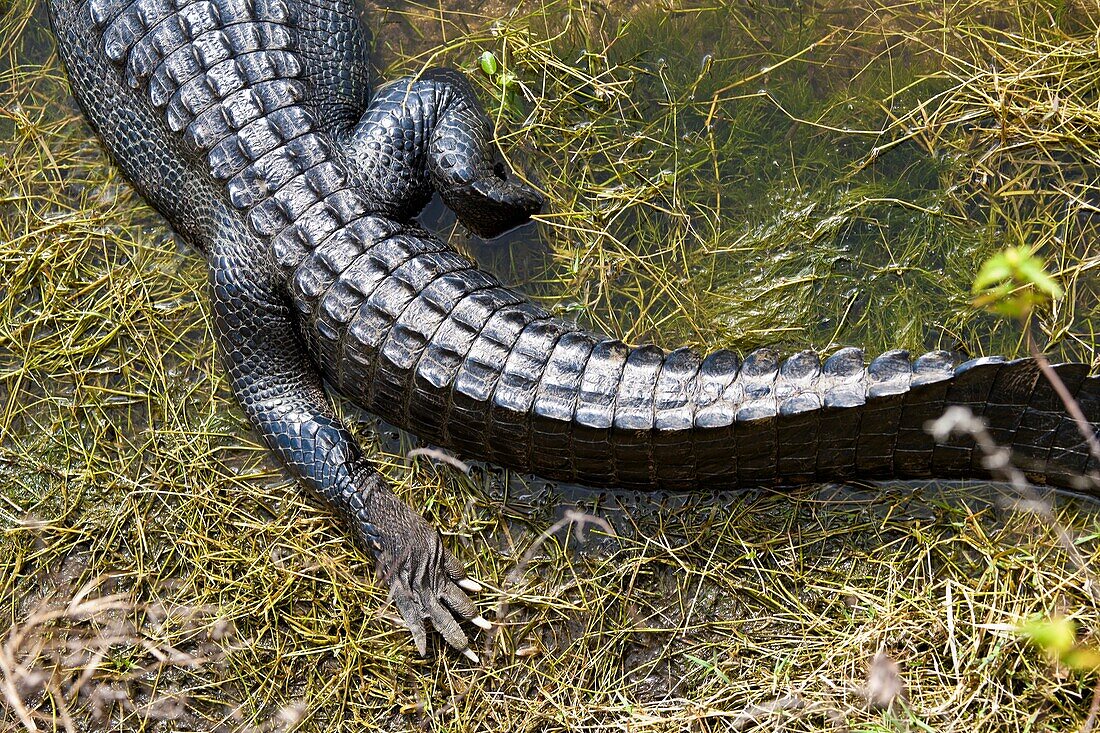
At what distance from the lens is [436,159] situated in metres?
3.59

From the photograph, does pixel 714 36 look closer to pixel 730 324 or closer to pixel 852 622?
pixel 730 324

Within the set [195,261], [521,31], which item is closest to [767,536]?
[521,31]

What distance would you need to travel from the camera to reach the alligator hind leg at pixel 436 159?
355 cm

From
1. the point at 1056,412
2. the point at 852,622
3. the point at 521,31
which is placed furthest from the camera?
the point at 521,31

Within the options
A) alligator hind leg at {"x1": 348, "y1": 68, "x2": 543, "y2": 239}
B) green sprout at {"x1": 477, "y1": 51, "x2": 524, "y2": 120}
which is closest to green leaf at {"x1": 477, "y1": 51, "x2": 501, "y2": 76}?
green sprout at {"x1": 477, "y1": 51, "x2": 524, "y2": 120}

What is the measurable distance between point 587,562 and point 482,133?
5.44 ft

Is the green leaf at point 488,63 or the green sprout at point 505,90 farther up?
the green leaf at point 488,63

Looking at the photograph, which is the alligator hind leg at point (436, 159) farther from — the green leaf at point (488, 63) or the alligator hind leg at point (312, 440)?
the alligator hind leg at point (312, 440)

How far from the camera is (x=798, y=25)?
3701 millimetres

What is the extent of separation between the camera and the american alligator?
9.55ft

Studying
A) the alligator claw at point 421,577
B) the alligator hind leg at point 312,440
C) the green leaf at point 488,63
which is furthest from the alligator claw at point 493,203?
the alligator claw at point 421,577

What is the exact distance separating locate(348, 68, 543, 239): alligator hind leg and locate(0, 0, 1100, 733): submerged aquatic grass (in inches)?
4.5

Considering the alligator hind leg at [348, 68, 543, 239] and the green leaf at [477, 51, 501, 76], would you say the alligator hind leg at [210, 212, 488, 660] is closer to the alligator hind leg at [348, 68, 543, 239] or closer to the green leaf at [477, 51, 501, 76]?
the alligator hind leg at [348, 68, 543, 239]

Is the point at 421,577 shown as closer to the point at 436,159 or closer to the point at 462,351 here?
the point at 462,351
